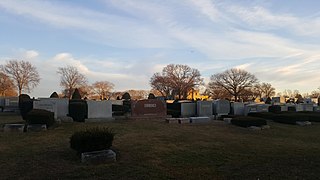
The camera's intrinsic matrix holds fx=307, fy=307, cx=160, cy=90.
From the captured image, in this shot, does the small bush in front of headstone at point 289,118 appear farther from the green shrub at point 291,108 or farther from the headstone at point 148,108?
the green shrub at point 291,108

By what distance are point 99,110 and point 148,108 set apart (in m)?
3.62

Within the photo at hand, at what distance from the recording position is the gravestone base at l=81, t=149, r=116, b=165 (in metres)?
7.32

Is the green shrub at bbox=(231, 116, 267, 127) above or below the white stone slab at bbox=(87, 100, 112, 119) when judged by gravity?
below

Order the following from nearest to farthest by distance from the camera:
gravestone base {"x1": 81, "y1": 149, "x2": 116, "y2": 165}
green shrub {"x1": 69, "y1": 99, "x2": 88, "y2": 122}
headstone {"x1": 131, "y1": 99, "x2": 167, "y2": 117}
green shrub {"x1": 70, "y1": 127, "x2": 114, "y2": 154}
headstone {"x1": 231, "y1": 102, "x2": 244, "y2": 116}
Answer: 1. gravestone base {"x1": 81, "y1": 149, "x2": 116, "y2": 165}
2. green shrub {"x1": 70, "y1": 127, "x2": 114, "y2": 154}
3. green shrub {"x1": 69, "y1": 99, "x2": 88, "y2": 122}
4. headstone {"x1": 131, "y1": 99, "x2": 167, "y2": 117}
5. headstone {"x1": 231, "y1": 102, "x2": 244, "y2": 116}

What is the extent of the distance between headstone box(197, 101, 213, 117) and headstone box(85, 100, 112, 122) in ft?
25.3

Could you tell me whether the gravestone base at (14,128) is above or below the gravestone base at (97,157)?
above

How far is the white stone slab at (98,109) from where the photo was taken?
61.8 feet

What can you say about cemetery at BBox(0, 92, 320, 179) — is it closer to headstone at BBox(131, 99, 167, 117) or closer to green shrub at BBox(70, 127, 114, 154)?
green shrub at BBox(70, 127, 114, 154)

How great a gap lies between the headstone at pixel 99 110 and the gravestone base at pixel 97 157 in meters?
11.0

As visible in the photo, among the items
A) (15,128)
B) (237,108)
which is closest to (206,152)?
(15,128)

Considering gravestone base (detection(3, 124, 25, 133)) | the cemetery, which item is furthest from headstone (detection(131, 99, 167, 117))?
gravestone base (detection(3, 124, 25, 133))

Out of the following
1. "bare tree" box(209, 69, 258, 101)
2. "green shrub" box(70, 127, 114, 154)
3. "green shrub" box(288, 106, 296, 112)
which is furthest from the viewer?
"bare tree" box(209, 69, 258, 101)

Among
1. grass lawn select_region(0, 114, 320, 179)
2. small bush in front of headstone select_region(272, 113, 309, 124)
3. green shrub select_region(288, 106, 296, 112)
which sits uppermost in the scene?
green shrub select_region(288, 106, 296, 112)

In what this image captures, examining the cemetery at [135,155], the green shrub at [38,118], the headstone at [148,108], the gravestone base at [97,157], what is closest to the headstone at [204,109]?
the headstone at [148,108]
